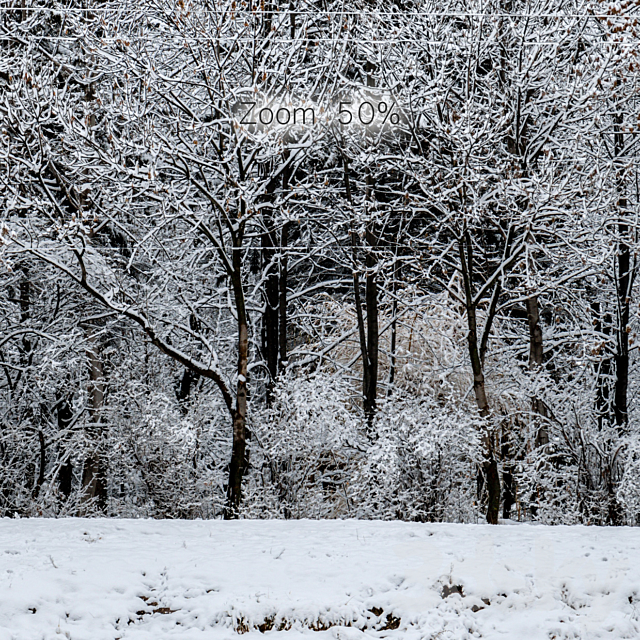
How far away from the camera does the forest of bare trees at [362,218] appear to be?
10.5m

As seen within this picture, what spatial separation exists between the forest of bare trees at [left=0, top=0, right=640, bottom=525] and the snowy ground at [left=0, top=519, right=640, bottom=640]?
8.23 ft

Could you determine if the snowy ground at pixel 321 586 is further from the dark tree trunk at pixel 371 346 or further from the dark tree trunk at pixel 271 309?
the dark tree trunk at pixel 271 309

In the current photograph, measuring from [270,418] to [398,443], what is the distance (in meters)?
2.20

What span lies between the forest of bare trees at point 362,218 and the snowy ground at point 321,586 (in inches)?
98.7

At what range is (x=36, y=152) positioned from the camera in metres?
12.0

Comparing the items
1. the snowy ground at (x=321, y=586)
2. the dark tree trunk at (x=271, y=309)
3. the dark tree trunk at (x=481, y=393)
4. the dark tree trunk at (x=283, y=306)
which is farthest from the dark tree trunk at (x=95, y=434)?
the dark tree trunk at (x=481, y=393)

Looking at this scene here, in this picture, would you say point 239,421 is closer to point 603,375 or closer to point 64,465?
point 603,375

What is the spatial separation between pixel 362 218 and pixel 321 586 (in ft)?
21.5

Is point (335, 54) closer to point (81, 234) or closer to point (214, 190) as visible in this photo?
point (214, 190)

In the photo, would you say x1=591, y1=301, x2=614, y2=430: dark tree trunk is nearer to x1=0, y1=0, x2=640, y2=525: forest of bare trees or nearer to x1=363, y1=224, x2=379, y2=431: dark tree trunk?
x1=0, y1=0, x2=640, y2=525: forest of bare trees

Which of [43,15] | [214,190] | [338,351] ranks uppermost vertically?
[43,15]

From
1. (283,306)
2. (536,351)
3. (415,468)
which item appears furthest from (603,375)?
(283,306)

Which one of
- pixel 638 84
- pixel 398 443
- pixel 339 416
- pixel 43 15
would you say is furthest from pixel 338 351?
pixel 43 15

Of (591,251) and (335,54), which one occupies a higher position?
(335,54)
